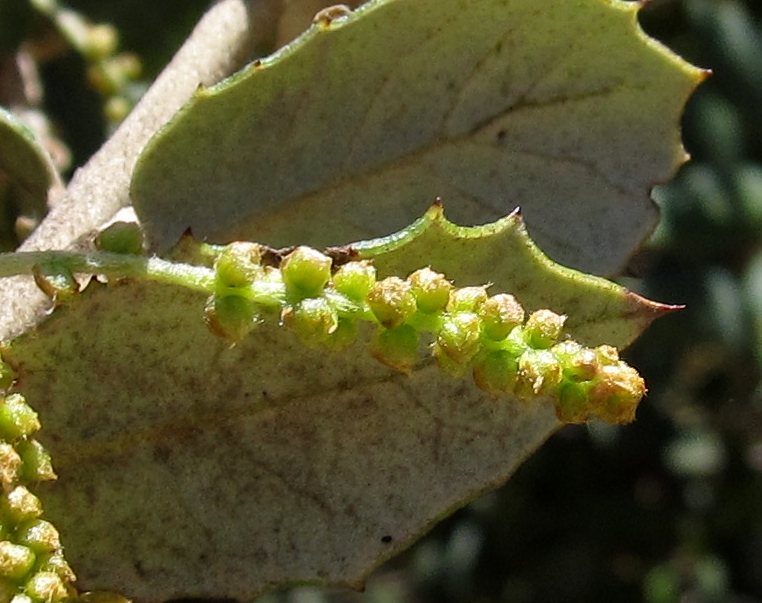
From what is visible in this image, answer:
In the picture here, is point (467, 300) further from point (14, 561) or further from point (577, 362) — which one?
point (14, 561)

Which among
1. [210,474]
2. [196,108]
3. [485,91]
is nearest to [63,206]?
[196,108]

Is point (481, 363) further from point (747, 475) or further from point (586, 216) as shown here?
point (747, 475)

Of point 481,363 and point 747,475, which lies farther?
point 747,475

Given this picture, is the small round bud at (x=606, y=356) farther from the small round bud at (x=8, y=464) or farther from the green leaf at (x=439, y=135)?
the small round bud at (x=8, y=464)

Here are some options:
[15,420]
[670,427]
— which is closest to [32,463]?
[15,420]

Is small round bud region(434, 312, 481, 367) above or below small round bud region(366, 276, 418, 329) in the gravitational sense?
below

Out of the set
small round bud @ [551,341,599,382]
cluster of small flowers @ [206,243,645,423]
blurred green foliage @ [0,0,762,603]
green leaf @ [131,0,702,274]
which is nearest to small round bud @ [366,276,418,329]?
cluster of small flowers @ [206,243,645,423]

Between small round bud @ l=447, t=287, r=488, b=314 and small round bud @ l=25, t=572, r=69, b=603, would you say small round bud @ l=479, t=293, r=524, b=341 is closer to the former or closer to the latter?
small round bud @ l=447, t=287, r=488, b=314

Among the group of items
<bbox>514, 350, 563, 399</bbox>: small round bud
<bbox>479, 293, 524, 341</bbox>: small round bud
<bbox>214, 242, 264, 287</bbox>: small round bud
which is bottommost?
<bbox>514, 350, 563, 399</bbox>: small round bud

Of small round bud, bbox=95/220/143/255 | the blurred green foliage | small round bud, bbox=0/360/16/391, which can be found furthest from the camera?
the blurred green foliage

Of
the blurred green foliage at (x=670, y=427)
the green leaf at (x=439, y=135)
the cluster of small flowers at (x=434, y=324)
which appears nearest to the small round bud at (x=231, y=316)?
the cluster of small flowers at (x=434, y=324)
